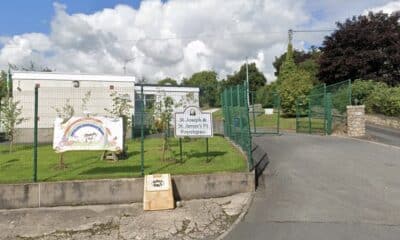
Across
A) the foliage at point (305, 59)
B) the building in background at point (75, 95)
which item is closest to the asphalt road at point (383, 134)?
the building in background at point (75, 95)

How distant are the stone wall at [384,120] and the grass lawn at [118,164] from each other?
1188 centimetres

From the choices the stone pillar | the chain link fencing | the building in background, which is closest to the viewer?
the chain link fencing

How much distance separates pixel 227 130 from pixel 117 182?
8.98m

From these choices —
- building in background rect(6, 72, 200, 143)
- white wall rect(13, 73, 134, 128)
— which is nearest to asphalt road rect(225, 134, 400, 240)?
building in background rect(6, 72, 200, 143)

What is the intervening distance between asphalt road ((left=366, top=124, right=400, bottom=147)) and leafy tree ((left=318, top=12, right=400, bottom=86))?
337 inches

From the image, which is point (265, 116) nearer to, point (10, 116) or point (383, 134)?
point (383, 134)

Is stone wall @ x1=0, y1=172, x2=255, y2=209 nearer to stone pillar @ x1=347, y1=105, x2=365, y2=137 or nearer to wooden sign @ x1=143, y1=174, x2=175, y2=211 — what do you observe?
wooden sign @ x1=143, y1=174, x2=175, y2=211

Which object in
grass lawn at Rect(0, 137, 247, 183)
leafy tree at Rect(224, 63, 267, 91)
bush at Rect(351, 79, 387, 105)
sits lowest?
grass lawn at Rect(0, 137, 247, 183)

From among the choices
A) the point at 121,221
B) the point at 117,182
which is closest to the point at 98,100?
the point at 117,182

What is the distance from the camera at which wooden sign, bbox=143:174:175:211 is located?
8.69 metres

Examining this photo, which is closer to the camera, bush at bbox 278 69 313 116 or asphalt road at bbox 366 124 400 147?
asphalt road at bbox 366 124 400 147

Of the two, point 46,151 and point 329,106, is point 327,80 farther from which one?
point 46,151

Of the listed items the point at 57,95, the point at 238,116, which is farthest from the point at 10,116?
the point at 238,116

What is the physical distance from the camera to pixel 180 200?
9305mm
